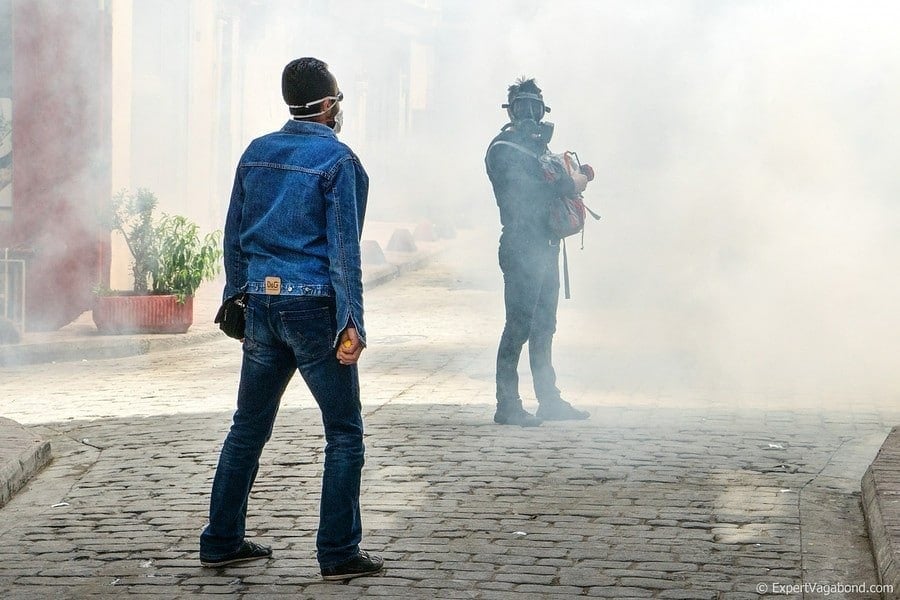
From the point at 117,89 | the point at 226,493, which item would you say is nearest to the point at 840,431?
the point at 226,493

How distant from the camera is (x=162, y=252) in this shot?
1027 centimetres

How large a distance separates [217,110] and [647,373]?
8068 mm

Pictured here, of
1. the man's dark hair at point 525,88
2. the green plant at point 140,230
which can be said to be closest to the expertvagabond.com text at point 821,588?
the man's dark hair at point 525,88

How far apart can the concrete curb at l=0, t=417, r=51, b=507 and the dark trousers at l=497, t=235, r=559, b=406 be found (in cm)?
211

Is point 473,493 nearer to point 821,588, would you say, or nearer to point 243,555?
point 243,555

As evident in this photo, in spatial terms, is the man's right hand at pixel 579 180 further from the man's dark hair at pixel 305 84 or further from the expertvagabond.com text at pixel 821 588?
the expertvagabond.com text at pixel 821 588

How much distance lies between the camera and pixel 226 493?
417 centimetres

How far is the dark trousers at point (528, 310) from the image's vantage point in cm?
652

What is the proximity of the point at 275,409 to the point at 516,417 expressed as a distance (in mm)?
2513

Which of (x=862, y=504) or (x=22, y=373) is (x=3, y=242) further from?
(x=862, y=504)

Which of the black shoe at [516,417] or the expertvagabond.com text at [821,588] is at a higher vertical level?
the expertvagabond.com text at [821,588]

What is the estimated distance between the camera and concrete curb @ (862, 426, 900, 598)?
4020 mm

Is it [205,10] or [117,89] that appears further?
[205,10]

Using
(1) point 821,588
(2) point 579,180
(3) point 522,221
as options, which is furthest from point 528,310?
(1) point 821,588
